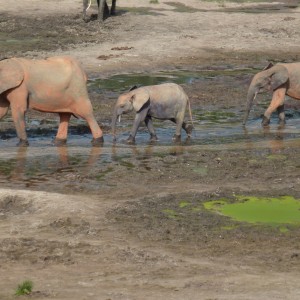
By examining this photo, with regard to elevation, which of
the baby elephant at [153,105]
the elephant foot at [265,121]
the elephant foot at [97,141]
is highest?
the baby elephant at [153,105]

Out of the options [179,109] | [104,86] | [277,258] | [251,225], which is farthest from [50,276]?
[104,86]

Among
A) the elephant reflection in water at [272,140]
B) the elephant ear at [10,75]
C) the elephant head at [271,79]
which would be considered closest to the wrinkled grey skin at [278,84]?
the elephant head at [271,79]

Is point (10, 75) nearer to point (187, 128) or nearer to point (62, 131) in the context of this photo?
point (62, 131)

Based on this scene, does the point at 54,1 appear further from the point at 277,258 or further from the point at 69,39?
the point at 277,258

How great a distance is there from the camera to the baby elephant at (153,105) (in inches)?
727

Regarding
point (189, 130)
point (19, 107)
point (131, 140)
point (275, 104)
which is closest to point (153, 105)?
point (131, 140)

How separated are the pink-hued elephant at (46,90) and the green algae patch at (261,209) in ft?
18.8

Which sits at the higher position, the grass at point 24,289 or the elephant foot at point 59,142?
the grass at point 24,289

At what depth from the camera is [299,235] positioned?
1149cm

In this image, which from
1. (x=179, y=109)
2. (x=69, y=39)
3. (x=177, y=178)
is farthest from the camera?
(x=69, y=39)

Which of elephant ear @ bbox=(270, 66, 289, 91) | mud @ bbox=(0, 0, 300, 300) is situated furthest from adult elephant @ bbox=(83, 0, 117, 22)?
elephant ear @ bbox=(270, 66, 289, 91)

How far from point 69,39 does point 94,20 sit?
398cm

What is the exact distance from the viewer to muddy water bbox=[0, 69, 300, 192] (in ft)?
47.6

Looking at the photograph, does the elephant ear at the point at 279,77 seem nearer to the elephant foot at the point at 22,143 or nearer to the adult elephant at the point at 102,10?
the elephant foot at the point at 22,143
